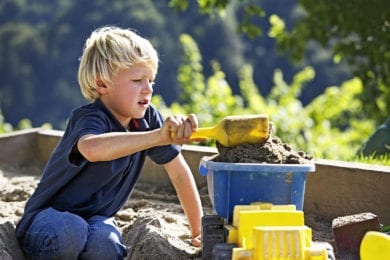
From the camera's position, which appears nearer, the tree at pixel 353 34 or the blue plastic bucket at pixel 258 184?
the blue plastic bucket at pixel 258 184

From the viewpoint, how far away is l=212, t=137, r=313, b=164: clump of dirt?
2742mm

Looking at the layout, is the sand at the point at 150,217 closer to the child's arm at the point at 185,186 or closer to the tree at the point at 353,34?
the child's arm at the point at 185,186

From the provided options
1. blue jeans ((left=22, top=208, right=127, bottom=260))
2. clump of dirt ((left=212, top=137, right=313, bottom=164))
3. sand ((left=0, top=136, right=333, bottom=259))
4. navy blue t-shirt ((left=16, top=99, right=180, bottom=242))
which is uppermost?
clump of dirt ((left=212, top=137, right=313, bottom=164))

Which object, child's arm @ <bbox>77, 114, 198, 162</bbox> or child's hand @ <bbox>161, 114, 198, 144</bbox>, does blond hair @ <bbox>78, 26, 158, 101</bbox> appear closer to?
child's arm @ <bbox>77, 114, 198, 162</bbox>

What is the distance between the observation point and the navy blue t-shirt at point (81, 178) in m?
2.99

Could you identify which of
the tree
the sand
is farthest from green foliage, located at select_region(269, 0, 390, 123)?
the sand

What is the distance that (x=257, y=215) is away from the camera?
253 cm

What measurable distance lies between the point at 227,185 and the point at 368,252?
467 mm

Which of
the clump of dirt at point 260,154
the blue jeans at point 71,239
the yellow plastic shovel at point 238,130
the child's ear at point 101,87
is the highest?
the child's ear at point 101,87

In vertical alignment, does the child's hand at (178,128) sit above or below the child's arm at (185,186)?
above

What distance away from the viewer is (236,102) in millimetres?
9477

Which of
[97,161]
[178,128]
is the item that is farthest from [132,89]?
[178,128]

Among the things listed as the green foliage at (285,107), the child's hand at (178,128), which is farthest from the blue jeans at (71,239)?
the green foliage at (285,107)

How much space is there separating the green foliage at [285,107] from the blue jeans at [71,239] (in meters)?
4.72
